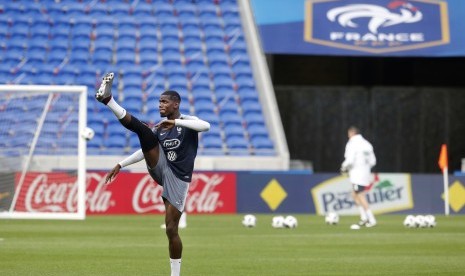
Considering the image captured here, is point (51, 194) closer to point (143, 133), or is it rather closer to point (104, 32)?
point (143, 133)

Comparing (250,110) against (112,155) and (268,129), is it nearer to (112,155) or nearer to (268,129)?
(268,129)

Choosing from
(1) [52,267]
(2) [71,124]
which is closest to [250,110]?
(2) [71,124]

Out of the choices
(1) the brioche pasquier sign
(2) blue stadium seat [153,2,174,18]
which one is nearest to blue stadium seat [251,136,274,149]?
(1) the brioche pasquier sign

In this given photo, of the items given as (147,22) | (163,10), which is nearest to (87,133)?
(147,22)

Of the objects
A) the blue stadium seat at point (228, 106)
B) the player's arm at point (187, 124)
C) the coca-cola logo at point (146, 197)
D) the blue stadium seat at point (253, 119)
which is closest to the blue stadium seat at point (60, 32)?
the blue stadium seat at point (228, 106)

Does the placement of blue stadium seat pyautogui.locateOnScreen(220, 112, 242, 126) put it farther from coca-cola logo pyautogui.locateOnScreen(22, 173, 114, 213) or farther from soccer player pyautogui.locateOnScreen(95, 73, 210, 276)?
soccer player pyautogui.locateOnScreen(95, 73, 210, 276)

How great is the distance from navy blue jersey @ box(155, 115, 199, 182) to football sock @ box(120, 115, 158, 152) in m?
0.11

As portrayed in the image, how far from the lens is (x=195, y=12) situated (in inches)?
1517

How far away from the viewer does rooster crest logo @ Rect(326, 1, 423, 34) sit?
37406 mm

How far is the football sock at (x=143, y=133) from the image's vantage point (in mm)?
11859

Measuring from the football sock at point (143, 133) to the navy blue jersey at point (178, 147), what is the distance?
11cm

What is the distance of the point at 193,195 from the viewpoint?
30.6 m

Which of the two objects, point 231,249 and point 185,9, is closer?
point 231,249

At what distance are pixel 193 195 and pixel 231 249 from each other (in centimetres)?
1303
